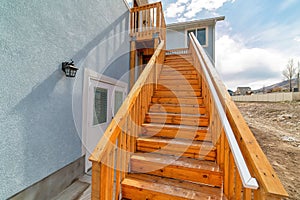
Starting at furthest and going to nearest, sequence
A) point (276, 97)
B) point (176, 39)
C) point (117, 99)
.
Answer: point (276, 97), point (176, 39), point (117, 99)

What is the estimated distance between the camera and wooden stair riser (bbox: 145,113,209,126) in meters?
2.20

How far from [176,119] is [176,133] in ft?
1.01

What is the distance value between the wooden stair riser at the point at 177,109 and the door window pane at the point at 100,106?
1194 millimetres

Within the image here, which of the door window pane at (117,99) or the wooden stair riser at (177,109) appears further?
the door window pane at (117,99)

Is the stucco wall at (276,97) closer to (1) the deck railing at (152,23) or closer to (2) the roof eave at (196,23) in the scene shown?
(2) the roof eave at (196,23)

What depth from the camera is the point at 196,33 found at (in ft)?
24.5

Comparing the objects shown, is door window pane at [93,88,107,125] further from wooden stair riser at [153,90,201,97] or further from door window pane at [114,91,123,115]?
wooden stair riser at [153,90,201,97]

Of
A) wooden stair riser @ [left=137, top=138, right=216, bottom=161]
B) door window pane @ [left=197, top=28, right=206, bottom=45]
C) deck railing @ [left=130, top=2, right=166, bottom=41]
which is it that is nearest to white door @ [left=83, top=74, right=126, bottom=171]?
wooden stair riser @ [left=137, top=138, right=216, bottom=161]

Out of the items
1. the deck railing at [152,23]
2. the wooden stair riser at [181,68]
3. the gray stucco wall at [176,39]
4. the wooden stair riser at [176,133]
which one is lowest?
the wooden stair riser at [176,133]

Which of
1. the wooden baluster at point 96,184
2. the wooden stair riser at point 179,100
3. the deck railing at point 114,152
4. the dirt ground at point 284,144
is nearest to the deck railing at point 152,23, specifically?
the wooden stair riser at point 179,100

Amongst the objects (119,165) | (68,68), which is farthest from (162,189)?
(68,68)

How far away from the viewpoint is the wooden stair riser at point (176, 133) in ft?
6.43

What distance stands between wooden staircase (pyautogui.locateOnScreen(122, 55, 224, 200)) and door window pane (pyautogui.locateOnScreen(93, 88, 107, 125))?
3.89 ft

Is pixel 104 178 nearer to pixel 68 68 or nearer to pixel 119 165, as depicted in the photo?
pixel 119 165
